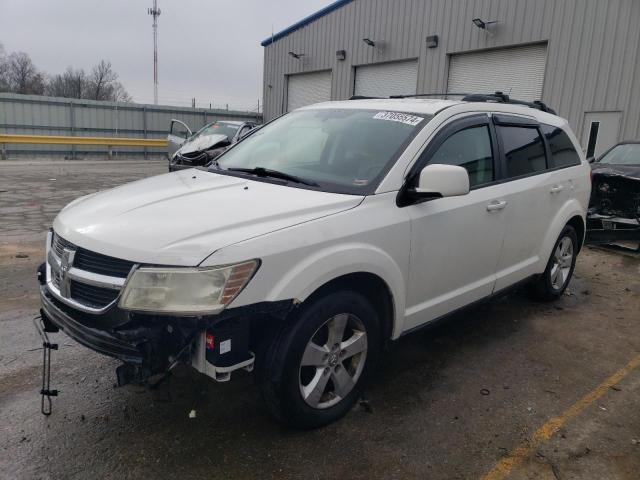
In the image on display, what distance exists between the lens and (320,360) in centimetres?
278

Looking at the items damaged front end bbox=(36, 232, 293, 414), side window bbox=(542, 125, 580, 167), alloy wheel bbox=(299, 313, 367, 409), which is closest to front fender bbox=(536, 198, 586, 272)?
side window bbox=(542, 125, 580, 167)

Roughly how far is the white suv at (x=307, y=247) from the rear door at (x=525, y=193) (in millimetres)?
18

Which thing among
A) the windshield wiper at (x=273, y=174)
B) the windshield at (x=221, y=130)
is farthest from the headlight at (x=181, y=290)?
the windshield at (x=221, y=130)

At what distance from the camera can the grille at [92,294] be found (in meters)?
2.45

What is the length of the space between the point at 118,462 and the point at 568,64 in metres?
12.9

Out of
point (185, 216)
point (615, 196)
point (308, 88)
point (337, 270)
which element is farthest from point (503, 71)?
point (185, 216)

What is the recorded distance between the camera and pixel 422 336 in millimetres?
4270

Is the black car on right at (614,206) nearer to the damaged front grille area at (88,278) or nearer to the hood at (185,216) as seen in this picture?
the hood at (185,216)

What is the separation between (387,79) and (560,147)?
13.5 m

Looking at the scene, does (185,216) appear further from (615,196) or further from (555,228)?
(615,196)

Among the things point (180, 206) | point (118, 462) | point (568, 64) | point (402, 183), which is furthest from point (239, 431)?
point (568, 64)

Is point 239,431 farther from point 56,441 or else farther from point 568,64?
point 568,64

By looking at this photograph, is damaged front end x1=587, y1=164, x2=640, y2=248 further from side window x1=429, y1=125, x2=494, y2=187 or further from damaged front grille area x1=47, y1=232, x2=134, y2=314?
damaged front grille area x1=47, y1=232, x2=134, y2=314

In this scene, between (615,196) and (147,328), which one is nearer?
(147,328)
